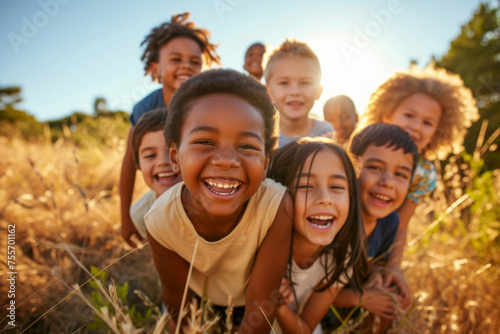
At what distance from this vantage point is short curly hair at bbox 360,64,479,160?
10.2ft

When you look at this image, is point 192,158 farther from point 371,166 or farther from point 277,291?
point 371,166

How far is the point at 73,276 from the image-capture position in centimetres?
271

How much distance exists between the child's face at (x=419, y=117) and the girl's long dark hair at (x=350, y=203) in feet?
4.47

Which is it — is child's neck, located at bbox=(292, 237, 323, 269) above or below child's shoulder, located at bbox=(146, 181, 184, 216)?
below

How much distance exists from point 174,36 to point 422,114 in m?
2.52

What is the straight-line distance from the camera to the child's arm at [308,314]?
6.31 feet

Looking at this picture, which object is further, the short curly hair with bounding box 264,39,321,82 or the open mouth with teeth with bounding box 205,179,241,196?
the short curly hair with bounding box 264,39,321,82

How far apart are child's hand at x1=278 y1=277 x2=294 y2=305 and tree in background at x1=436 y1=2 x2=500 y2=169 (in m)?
12.4

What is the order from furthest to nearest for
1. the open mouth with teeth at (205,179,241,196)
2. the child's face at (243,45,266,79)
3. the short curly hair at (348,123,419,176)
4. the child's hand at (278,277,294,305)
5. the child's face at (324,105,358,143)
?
the child's face at (243,45,266,79), the child's face at (324,105,358,143), the short curly hair at (348,123,419,176), the child's hand at (278,277,294,305), the open mouth with teeth at (205,179,241,196)

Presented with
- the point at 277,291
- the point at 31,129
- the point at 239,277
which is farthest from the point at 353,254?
the point at 31,129

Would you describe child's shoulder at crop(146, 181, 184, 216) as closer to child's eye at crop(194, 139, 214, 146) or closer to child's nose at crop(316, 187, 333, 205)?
child's eye at crop(194, 139, 214, 146)

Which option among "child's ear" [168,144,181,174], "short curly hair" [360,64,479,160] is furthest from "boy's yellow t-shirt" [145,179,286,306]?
"short curly hair" [360,64,479,160]

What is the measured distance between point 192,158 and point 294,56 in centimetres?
207

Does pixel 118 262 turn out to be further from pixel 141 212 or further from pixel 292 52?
pixel 292 52
